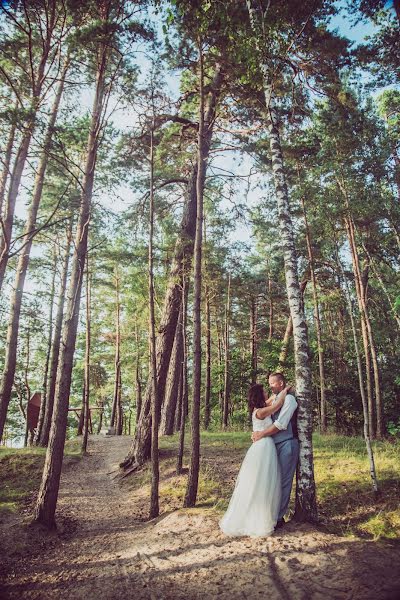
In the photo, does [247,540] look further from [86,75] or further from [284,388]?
[86,75]

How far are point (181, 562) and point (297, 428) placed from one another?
2.59 meters

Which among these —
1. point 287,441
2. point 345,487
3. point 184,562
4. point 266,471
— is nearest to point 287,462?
point 287,441

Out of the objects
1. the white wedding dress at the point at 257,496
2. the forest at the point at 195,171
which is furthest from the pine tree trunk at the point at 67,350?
the white wedding dress at the point at 257,496

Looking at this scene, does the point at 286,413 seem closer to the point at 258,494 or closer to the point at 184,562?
the point at 258,494

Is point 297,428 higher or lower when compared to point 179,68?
lower

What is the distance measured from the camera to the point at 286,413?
17.3ft

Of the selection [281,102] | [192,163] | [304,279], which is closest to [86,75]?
[192,163]

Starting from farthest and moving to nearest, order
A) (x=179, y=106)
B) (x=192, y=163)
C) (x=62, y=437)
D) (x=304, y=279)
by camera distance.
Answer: (x=304, y=279) → (x=192, y=163) → (x=179, y=106) → (x=62, y=437)

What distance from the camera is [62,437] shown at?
21.9 ft

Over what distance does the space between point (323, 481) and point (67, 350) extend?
20.9ft

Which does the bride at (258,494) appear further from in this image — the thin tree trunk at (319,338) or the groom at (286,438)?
the thin tree trunk at (319,338)

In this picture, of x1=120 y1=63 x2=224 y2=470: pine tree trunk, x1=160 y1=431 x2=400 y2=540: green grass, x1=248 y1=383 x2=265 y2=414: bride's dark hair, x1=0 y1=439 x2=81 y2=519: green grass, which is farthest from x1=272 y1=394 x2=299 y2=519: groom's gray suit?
x1=0 y1=439 x2=81 y2=519: green grass

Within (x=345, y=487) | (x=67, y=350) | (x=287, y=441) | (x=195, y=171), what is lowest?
(x=345, y=487)

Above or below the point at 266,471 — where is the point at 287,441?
above
